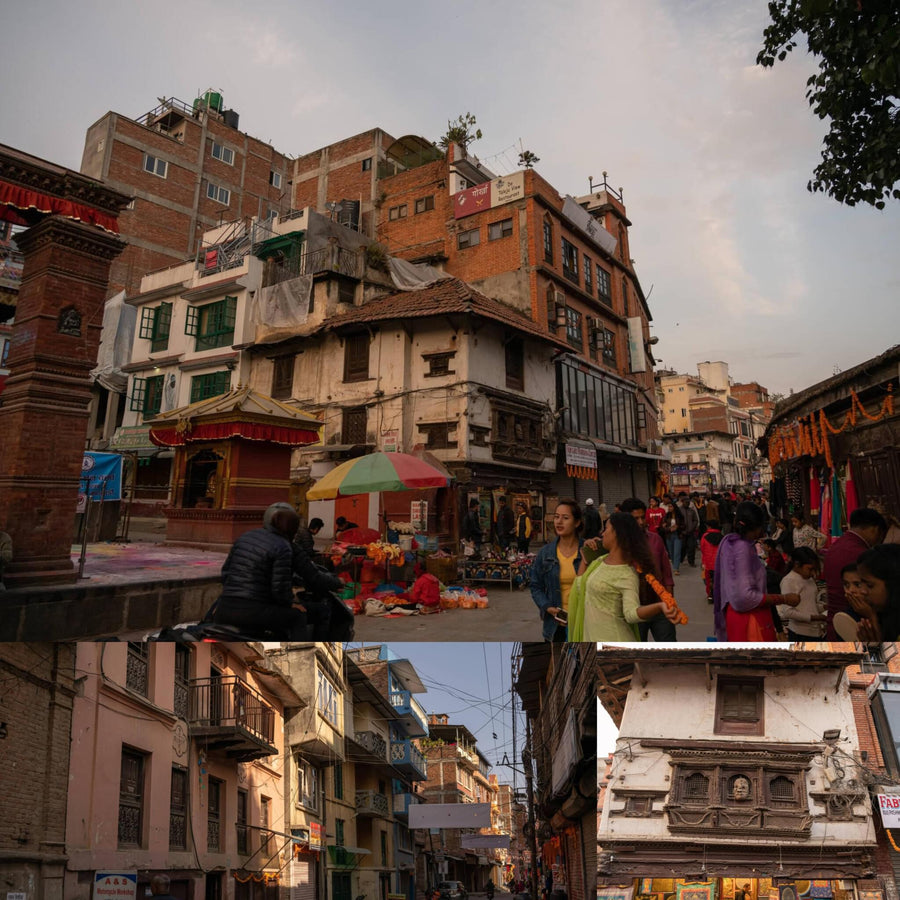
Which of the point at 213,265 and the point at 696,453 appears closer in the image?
the point at 213,265

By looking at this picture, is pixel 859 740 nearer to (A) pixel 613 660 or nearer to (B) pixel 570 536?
(A) pixel 613 660

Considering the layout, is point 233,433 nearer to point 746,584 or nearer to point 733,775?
point 746,584

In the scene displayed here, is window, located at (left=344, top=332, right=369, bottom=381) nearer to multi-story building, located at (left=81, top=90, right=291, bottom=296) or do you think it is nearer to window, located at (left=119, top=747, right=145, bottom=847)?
multi-story building, located at (left=81, top=90, right=291, bottom=296)

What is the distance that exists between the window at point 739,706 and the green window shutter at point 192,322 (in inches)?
1033

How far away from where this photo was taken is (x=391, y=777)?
4992 millimetres

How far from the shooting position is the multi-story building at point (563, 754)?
3947 mm

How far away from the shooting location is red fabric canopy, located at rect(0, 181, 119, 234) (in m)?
7.70

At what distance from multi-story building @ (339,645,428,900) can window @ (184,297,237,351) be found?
2262 cm

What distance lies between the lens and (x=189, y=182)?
39438 millimetres

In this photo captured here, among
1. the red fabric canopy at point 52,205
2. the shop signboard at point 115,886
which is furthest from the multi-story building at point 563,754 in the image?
the red fabric canopy at point 52,205

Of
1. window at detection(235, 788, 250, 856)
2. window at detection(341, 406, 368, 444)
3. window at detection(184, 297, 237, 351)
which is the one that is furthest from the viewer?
window at detection(184, 297, 237, 351)

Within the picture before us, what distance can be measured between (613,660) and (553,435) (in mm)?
19749

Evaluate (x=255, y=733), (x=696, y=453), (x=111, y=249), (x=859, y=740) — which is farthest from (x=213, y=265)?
(x=696, y=453)

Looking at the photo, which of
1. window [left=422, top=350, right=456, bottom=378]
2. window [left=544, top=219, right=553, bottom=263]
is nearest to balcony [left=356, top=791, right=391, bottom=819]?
window [left=422, top=350, right=456, bottom=378]
